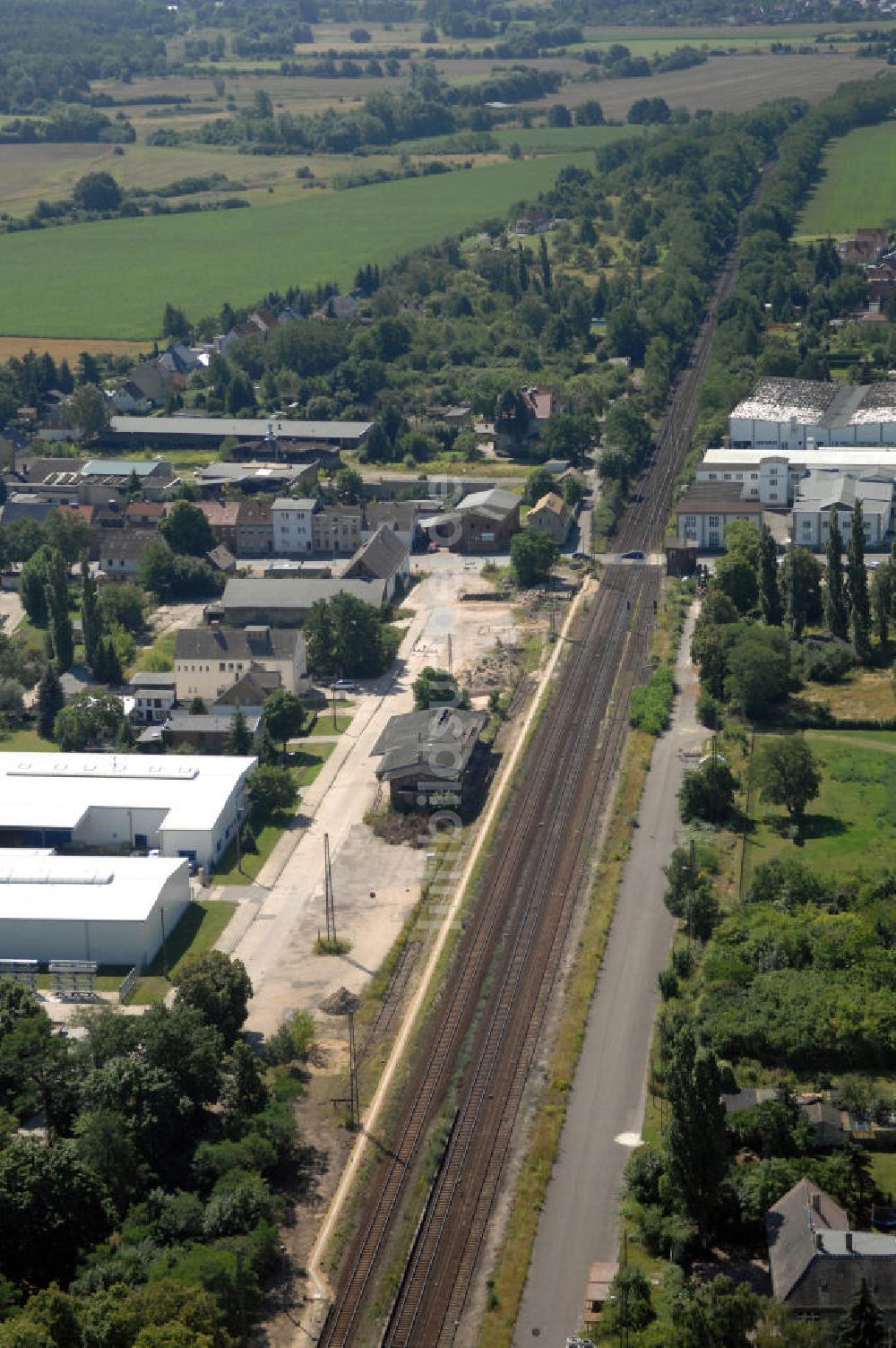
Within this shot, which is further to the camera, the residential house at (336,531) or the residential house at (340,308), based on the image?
the residential house at (340,308)

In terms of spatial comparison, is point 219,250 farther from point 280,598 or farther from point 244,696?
point 244,696

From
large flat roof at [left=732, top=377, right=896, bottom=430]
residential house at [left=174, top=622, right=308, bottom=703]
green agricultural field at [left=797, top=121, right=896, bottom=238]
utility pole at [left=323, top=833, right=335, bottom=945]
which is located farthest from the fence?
green agricultural field at [left=797, top=121, right=896, bottom=238]

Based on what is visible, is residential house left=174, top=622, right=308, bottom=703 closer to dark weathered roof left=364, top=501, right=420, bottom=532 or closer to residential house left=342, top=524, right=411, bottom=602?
residential house left=342, top=524, right=411, bottom=602

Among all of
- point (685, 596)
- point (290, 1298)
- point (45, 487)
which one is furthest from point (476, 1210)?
point (45, 487)

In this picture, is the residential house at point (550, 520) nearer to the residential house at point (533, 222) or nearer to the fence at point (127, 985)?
the fence at point (127, 985)

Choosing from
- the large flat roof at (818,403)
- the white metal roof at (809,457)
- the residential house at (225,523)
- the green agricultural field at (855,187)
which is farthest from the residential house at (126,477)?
the green agricultural field at (855,187)

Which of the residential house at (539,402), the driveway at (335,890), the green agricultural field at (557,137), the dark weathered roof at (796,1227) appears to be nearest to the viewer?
the dark weathered roof at (796,1227)

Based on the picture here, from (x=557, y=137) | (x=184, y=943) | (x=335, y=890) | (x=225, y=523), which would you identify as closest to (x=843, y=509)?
(x=225, y=523)
